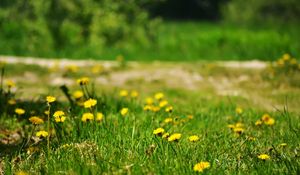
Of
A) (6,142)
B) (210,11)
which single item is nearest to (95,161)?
(6,142)

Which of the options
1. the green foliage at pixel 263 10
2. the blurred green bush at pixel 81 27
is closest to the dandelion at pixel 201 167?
the blurred green bush at pixel 81 27

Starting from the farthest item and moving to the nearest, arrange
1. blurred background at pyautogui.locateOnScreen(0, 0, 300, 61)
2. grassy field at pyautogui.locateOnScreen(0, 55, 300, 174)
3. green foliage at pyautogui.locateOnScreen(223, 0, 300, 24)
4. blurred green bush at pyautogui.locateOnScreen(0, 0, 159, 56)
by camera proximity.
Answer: green foliage at pyautogui.locateOnScreen(223, 0, 300, 24) < blurred green bush at pyautogui.locateOnScreen(0, 0, 159, 56) < blurred background at pyautogui.locateOnScreen(0, 0, 300, 61) < grassy field at pyautogui.locateOnScreen(0, 55, 300, 174)

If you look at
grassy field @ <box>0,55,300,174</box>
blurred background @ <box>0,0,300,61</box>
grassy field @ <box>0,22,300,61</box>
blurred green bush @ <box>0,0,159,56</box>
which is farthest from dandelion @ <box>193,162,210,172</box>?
blurred green bush @ <box>0,0,159,56</box>

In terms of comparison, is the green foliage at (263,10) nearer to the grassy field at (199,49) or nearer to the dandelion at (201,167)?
the grassy field at (199,49)

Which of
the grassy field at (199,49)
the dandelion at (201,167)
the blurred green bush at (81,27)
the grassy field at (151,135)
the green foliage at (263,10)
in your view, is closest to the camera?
the dandelion at (201,167)

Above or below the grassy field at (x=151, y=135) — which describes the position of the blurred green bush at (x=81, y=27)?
above

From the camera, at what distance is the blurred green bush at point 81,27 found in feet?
38.8

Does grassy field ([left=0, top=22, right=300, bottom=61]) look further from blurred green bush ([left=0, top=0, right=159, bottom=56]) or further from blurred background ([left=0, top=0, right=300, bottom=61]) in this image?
blurred green bush ([left=0, top=0, right=159, bottom=56])

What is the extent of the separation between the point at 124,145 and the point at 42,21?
31.3 ft

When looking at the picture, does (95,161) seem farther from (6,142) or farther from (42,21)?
(42,21)

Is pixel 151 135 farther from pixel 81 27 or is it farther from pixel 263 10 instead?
pixel 263 10

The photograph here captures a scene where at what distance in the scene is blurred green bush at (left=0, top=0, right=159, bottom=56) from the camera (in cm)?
1183

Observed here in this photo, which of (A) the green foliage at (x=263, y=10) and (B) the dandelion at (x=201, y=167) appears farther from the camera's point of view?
(A) the green foliage at (x=263, y=10)

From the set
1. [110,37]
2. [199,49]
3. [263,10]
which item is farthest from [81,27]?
[263,10]
